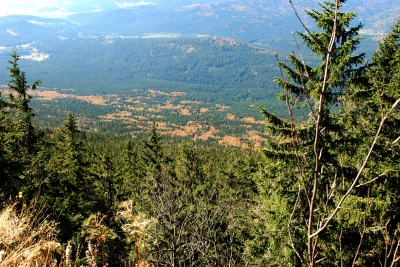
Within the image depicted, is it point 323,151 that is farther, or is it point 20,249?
point 323,151

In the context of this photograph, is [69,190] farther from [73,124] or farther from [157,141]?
[157,141]

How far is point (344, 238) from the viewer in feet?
21.7

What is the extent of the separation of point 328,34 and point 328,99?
1404 millimetres

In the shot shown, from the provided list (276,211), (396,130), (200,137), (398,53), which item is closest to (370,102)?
(396,130)

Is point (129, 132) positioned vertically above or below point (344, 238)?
below

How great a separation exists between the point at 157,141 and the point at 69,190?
19.3 ft

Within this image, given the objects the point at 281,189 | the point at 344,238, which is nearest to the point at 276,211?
the point at 281,189

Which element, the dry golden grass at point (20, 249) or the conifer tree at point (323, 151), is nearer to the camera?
the dry golden grass at point (20, 249)

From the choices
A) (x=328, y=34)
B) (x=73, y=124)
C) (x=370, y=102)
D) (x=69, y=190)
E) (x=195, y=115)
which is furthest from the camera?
(x=195, y=115)

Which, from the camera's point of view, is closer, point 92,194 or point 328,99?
point 328,99

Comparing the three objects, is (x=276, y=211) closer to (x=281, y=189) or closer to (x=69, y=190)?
(x=281, y=189)

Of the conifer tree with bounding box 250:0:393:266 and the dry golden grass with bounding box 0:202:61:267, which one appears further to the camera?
the conifer tree with bounding box 250:0:393:266

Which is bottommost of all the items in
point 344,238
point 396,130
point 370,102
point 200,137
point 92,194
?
point 200,137

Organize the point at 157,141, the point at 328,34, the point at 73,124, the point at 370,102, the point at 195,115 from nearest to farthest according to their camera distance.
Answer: the point at 328,34 < the point at 370,102 < the point at 73,124 < the point at 157,141 < the point at 195,115
